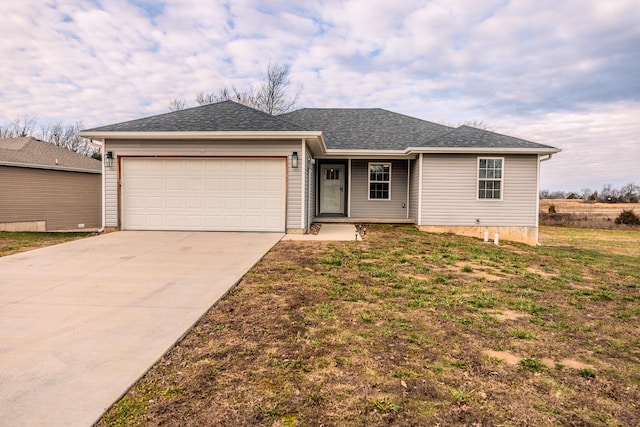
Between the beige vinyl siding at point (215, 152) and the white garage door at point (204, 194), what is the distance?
0.61 feet

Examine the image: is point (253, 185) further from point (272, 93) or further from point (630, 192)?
point (630, 192)

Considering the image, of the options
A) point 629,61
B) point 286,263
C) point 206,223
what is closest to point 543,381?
point 286,263

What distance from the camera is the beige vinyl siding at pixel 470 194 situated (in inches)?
490

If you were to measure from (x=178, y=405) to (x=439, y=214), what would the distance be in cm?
1172

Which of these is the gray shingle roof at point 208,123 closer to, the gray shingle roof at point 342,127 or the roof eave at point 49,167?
the gray shingle roof at point 342,127

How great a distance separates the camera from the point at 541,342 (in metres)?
3.49

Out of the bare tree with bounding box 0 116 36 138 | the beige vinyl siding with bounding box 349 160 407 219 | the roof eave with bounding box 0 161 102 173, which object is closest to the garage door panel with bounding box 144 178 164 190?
the beige vinyl siding with bounding box 349 160 407 219

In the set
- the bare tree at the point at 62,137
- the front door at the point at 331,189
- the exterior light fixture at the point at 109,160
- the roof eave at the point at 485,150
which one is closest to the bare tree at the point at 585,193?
the roof eave at the point at 485,150

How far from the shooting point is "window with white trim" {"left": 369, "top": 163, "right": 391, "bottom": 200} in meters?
14.5

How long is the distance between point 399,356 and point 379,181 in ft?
38.8

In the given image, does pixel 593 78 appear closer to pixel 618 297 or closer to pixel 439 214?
pixel 439 214

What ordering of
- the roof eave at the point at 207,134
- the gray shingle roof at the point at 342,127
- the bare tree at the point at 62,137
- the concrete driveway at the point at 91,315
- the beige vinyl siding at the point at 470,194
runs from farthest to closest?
the bare tree at the point at 62,137 → the beige vinyl siding at the point at 470,194 → the gray shingle roof at the point at 342,127 → the roof eave at the point at 207,134 → the concrete driveway at the point at 91,315

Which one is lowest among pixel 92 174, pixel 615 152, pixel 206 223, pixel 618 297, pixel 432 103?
pixel 618 297

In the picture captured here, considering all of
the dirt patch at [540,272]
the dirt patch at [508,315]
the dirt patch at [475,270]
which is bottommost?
the dirt patch at [508,315]
